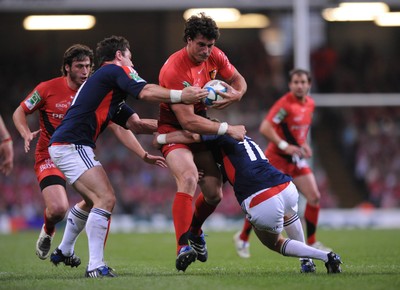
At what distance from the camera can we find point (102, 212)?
7.46m

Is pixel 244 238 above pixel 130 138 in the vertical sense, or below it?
below

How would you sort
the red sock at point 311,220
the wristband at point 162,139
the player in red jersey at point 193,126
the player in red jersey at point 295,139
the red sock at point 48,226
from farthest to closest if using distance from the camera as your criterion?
the player in red jersey at point 295,139
the red sock at point 311,220
the red sock at point 48,226
the wristband at point 162,139
the player in red jersey at point 193,126

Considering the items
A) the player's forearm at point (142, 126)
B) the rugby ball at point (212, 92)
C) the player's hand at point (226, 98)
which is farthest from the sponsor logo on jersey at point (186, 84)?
the player's forearm at point (142, 126)

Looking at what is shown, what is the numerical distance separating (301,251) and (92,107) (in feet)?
7.58

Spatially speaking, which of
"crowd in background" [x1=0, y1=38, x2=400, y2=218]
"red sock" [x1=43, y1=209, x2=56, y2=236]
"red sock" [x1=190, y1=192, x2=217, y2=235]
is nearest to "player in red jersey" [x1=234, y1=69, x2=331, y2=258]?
"red sock" [x1=190, y1=192, x2=217, y2=235]

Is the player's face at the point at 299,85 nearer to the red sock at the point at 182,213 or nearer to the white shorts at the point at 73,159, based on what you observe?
the red sock at the point at 182,213

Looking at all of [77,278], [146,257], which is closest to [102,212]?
[77,278]

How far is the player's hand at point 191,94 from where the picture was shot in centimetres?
741

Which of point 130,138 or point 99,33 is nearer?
point 130,138

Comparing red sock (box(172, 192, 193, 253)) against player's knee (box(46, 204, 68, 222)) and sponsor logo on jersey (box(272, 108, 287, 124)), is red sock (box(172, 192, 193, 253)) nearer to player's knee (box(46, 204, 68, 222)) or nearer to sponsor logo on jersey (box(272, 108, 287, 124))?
player's knee (box(46, 204, 68, 222))

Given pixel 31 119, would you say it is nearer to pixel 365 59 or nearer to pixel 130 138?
pixel 365 59

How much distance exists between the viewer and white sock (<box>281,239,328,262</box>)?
286 inches

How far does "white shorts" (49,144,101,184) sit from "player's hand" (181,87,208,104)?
1.03 m

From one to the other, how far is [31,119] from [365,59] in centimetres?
949
